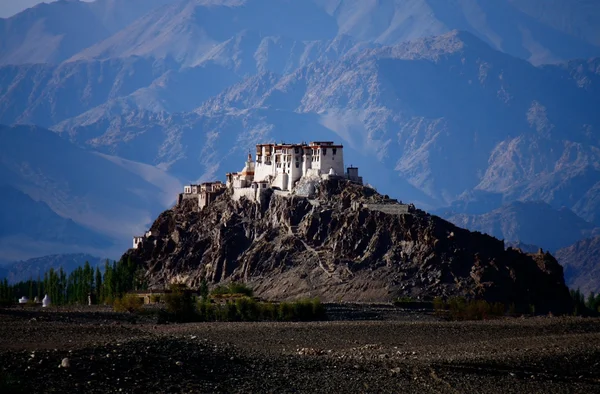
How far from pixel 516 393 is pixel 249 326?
26365 millimetres

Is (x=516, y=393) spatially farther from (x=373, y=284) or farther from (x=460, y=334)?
(x=373, y=284)

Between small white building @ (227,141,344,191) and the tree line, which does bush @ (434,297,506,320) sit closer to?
the tree line

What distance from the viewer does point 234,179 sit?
143 metres

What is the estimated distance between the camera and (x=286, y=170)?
442 ft

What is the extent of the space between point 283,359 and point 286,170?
77.4 metres

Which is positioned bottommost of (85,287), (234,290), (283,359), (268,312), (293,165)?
(283,359)

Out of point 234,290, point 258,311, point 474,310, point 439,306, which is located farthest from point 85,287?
point 474,310

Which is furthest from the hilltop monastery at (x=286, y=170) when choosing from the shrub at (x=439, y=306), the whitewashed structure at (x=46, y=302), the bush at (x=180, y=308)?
the bush at (x=180, y=308)

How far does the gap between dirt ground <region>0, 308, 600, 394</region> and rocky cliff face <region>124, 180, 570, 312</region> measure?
32.9m

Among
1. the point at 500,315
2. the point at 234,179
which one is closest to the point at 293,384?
the point at 500,315

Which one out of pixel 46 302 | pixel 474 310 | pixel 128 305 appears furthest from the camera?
pixel 46 302

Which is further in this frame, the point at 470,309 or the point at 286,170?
the point at 286,170

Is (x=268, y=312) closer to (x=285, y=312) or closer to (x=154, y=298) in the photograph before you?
(x=285, y=312)

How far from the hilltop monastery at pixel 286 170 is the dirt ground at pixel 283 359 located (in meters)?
53.3
